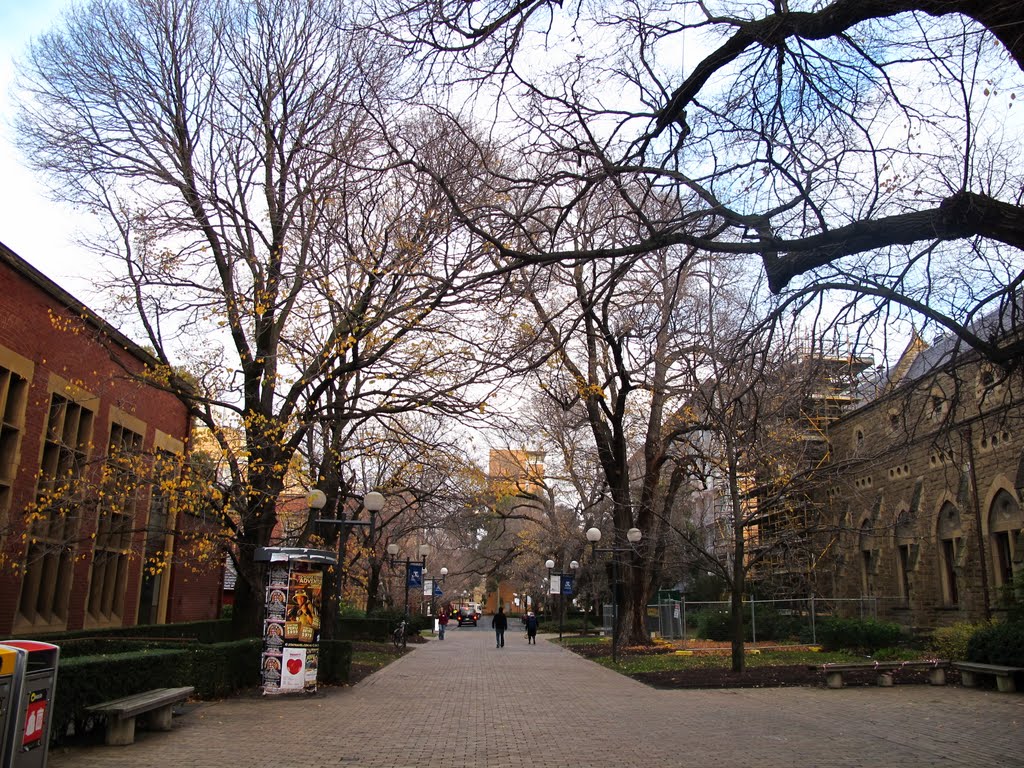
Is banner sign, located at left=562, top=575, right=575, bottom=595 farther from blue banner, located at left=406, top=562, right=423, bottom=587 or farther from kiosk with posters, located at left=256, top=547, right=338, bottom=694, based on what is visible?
kiosk with posters, located at left=256, top=547, right=338, bottom=694

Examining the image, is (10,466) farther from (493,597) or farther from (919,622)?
(493,597)

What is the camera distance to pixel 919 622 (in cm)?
2892

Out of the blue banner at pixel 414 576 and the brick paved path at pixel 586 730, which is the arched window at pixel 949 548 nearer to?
the brick paved path at pixel 586 730

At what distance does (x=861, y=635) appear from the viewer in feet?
78.4

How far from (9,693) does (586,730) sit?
7.47 m

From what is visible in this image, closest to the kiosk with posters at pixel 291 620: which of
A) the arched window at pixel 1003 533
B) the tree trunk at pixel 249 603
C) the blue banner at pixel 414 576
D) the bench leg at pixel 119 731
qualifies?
the tree trunk at pixel 249 603

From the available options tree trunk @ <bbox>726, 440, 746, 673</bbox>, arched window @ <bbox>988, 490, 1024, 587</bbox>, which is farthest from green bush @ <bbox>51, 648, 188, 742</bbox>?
arched window @ <bbox>988, 490, 1024, 587</bbox>

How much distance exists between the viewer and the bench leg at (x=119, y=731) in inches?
364

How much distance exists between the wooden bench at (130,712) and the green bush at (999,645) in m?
14.2

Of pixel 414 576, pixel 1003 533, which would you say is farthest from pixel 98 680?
pixel 414 576

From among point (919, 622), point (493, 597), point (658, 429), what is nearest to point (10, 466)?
point (658, 429)

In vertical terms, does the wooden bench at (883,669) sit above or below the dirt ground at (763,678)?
above

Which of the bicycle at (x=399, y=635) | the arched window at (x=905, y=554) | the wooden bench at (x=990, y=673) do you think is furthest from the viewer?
the bicycle at (x=399, y=635)

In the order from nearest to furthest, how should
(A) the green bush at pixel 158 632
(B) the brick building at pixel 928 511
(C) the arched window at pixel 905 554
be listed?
(A) the green bush at pixel 158 632 → (B) the brick building at pixel 928 511 → (C) the arched window at pixel 905 554
